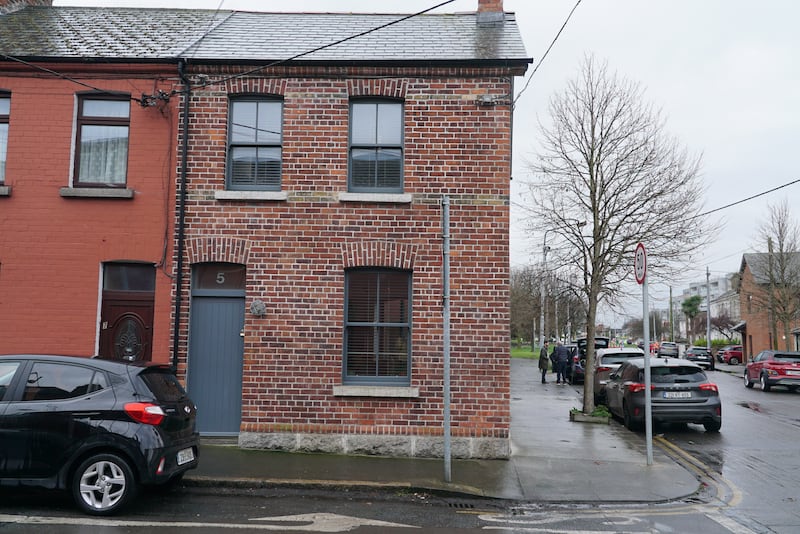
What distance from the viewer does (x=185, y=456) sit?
23.1ft

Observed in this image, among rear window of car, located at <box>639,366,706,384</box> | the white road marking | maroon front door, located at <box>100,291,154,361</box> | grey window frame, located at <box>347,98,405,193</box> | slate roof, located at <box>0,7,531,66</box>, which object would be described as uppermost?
slate roof, located at <box>0,7,531,66</box>

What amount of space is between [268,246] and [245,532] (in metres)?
5.06

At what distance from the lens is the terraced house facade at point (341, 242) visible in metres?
9.86

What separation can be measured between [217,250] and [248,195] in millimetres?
1009

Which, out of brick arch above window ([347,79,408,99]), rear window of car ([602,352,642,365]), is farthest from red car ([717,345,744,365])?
brick arch above window ([347,79,408,99])

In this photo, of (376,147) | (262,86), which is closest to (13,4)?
(262,86)

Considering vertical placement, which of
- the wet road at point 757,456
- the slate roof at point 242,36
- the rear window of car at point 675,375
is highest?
the slate roof at point 242,36

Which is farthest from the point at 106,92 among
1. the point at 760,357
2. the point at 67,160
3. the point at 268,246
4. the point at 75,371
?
the point at 760,357

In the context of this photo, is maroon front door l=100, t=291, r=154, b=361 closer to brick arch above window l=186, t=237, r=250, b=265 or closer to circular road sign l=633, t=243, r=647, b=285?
brick arch above window l=186, t=237, r=250, b=265

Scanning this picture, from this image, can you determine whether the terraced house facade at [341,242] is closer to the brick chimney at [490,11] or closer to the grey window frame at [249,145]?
the grey window frame at [249,145]

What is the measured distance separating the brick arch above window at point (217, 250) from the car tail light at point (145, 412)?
3857mm

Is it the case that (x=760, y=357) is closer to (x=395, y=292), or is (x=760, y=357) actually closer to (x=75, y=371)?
(x=395, y=292)

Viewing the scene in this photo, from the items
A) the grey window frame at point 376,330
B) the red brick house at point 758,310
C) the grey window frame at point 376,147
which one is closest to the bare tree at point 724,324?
the red brick house at point 758,310

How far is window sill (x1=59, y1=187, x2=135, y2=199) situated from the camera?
10258 mm
